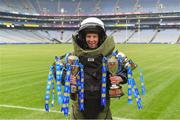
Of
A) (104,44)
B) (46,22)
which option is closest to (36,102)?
(104,44)

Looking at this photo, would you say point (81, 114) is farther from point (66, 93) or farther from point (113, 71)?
point (113, 71)

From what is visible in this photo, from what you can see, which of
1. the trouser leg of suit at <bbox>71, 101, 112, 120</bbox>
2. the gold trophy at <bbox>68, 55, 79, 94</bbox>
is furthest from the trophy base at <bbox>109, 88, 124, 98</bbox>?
the gold trophy at <bbox>68, 55, 79, 94</bbox>

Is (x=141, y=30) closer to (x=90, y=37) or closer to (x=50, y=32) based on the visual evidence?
(x=50, y=32)

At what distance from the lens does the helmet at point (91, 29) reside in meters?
4.21

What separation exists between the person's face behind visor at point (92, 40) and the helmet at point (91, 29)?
53 mm

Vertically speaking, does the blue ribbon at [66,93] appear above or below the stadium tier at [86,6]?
below

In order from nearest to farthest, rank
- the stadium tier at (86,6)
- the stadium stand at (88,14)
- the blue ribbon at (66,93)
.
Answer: the blue ribbon at (66,93) < the stadium stand at (88,14) < the stadium tier at (86,6)

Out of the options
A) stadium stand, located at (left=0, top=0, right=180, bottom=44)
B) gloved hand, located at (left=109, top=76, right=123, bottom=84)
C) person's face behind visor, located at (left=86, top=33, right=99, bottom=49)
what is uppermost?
stadium stand, located at (left=0, top=0, right=180, bottom=44)

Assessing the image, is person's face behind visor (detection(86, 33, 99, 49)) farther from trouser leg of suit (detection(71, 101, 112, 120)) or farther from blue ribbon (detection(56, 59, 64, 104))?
trouser leg of suit (detection(71, 101, 112, 120))

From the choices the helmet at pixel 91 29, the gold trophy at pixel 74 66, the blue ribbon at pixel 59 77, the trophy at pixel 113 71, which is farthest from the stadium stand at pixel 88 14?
the trophy at pixel 113 71

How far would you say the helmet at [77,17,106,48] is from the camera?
421 cm

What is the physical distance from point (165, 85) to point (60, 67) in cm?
1195

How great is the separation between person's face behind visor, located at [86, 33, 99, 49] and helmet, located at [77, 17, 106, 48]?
0.17 ft

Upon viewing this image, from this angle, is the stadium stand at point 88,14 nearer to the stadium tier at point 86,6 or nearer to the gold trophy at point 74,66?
the stadium tier at point 86,6
